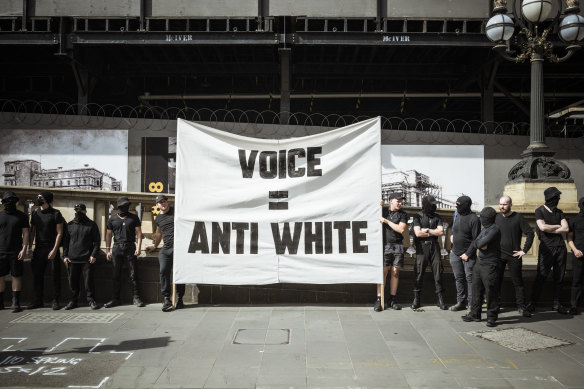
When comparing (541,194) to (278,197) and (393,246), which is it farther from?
(278,197)

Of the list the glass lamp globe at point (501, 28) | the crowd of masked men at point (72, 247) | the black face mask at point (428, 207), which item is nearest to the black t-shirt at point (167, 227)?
the crowd of masked men at point (72, 247)

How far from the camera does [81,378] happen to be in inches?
200

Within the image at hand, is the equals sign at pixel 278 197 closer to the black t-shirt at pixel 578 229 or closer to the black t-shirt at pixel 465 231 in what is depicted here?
the black t-shirt at pixel 465 231

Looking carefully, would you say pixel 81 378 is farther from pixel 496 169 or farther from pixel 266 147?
pixel 496 169

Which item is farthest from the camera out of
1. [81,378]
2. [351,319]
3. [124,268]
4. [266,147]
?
[124,268]

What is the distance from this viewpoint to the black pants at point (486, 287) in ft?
23.7

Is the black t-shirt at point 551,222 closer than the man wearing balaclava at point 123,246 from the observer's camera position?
Yes

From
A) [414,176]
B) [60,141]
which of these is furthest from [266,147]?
[60,141]

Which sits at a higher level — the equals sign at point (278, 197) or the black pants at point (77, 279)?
the equals sign at point (278, 197)

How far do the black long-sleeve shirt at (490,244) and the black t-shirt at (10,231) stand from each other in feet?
25.4

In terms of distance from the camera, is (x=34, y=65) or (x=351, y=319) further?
(x=34, y=65)

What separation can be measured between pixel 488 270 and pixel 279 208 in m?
3.44

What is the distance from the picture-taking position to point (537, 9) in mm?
9117

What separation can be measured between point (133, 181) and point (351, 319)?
28.6 ft
